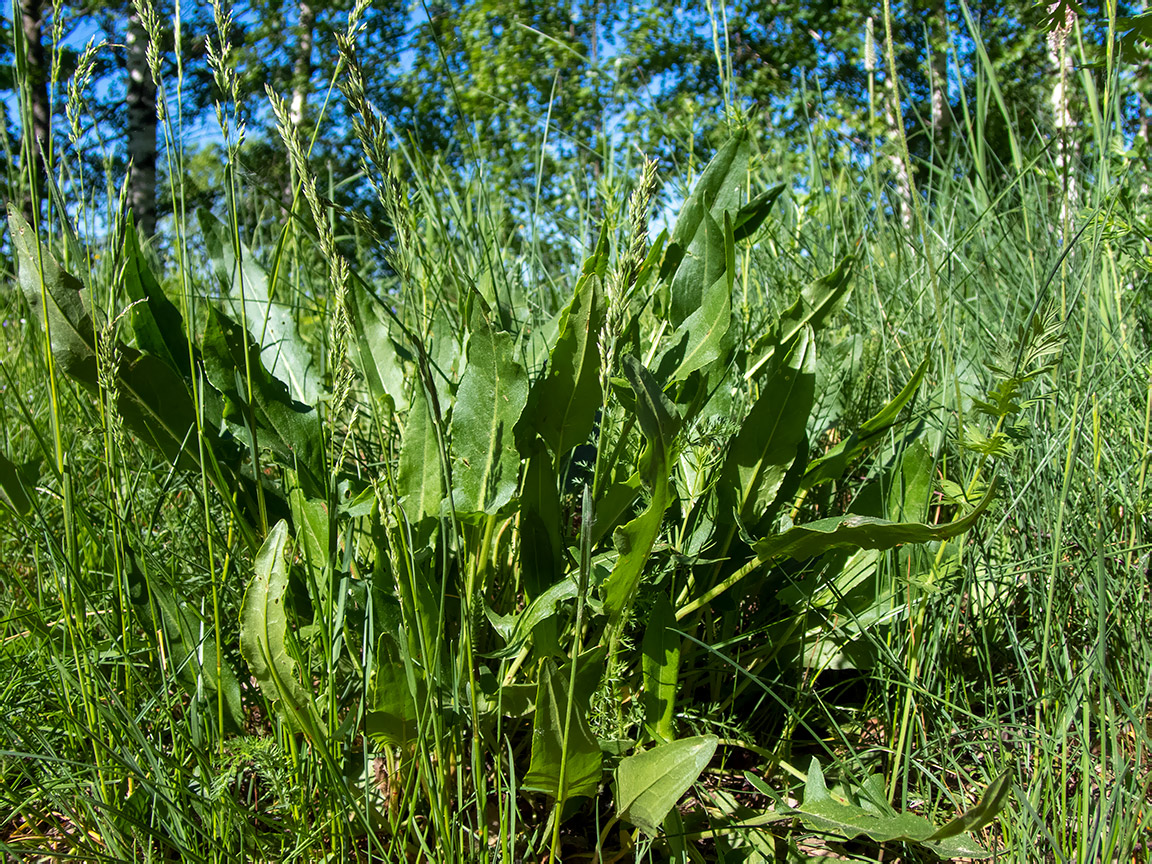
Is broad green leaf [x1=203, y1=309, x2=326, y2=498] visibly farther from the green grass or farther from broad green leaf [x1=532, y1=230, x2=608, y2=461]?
broad green leaf [x1=532, y1=230, x2=608, y2=461]

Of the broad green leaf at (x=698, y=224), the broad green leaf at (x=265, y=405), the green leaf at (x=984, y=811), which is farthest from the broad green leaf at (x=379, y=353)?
the green leaf at (x=984, y=811)

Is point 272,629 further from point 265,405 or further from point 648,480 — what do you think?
point 648,480

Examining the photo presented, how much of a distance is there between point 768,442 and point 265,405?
0.56 meters

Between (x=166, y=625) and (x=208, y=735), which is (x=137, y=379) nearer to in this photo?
(x=166, y=625)

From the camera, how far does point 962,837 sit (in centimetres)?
71

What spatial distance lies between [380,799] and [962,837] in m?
0.56

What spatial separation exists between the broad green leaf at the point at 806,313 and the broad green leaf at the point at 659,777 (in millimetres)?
460

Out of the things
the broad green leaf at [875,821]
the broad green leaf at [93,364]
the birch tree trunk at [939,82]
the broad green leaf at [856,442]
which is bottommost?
the broad green leaf at [875,821]

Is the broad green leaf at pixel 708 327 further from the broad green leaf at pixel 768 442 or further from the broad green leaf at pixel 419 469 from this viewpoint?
the broad green leaf at pixel 419 469

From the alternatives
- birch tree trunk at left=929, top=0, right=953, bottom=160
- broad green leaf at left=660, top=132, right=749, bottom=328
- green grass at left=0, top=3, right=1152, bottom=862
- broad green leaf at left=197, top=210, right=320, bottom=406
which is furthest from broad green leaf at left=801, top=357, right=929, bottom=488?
broad green leaf at left=197, top=210, right=320, bottom=406

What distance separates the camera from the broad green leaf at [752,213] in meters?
0.99

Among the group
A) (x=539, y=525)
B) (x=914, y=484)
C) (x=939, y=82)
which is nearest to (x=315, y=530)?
(x=539, y=525)

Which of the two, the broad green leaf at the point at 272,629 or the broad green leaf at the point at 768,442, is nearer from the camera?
the broad green leaf at the point at 272,629

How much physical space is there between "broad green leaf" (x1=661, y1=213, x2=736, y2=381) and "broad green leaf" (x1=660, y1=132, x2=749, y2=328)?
0.12ft
